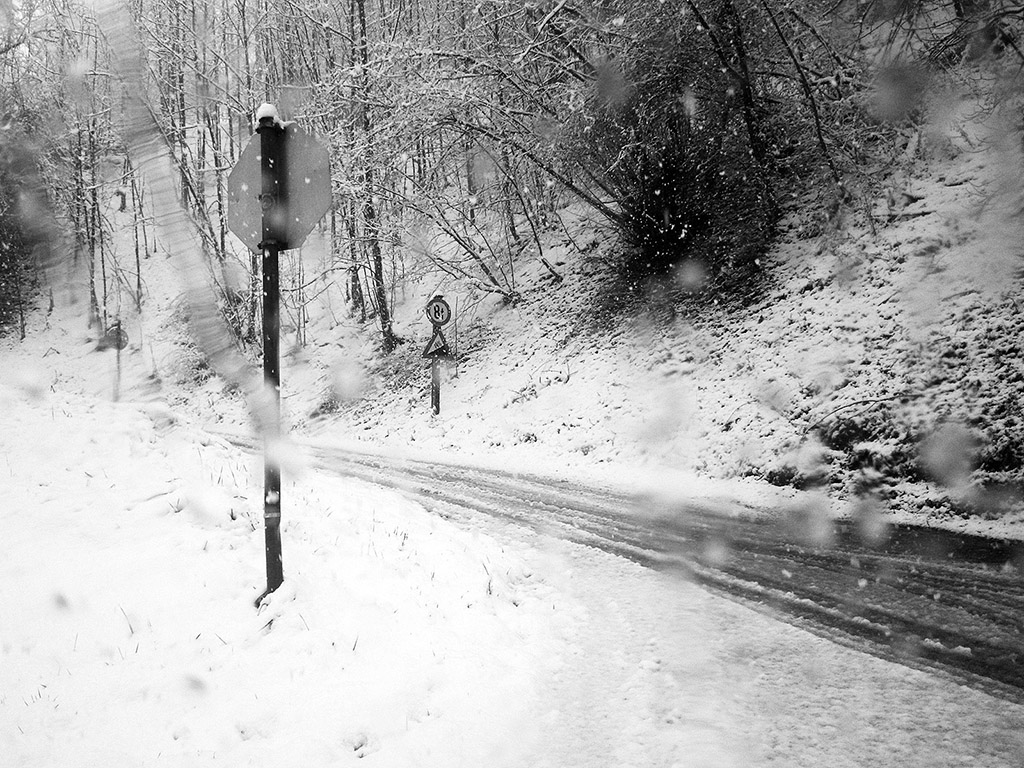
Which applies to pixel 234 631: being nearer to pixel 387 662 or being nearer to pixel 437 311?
pixel 387 662

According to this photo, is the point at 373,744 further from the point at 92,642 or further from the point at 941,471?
the point at 941,471

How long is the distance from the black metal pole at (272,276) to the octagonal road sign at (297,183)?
0.05m

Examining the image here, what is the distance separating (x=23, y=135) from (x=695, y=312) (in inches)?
1451

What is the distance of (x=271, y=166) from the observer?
3920 mm

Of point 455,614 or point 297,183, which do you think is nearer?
point 297,183

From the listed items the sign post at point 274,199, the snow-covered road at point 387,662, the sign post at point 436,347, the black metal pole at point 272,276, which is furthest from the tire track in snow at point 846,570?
the sign post at point 436,347

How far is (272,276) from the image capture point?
13.3ft

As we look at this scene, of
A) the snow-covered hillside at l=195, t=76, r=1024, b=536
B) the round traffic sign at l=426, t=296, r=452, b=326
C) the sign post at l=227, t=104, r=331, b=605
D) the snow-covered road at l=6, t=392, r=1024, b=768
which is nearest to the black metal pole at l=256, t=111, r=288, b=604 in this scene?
the sign post at l=227, t=104, r=331, b=605

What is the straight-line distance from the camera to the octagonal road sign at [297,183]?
3.96 m

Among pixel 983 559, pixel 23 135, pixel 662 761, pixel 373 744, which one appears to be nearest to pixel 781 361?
pixel 983 559

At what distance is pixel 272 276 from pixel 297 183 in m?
0.65

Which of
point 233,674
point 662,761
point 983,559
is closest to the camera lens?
point 662,761

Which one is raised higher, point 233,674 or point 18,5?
point 18,5

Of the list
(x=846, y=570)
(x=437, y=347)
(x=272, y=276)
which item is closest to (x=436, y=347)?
(x=437, y=347)
